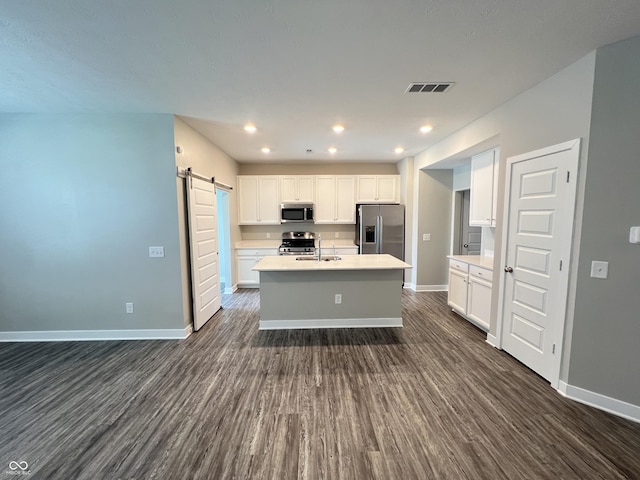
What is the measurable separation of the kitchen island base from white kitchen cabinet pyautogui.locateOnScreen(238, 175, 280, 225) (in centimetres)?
257

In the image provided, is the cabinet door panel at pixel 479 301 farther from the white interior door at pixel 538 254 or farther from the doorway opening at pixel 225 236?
the doorway opening at pixel 225 236

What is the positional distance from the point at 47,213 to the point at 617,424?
5818 millimetres

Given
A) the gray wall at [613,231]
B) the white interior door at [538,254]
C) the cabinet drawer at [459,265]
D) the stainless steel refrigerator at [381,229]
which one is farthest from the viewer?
the stainless steel refrigerator at [381,229]

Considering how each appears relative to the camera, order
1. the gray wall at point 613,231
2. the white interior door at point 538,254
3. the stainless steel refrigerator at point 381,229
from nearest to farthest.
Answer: the gray wall at point 613,231, the white interior door at point 538,254, the stainless steel refrigerator at point 381,229

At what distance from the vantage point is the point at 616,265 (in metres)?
1.92

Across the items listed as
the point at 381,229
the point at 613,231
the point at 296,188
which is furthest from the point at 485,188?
the point at 296,188

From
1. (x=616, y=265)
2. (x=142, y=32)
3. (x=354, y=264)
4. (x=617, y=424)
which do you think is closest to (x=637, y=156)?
(x=616, y=265)

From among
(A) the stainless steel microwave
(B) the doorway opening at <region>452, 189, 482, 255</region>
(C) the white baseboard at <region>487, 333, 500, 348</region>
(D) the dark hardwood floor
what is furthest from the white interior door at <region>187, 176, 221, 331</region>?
(B) the doorway opening at <region>452, 189, 482, 255</region>

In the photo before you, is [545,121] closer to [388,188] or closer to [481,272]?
[481,272]

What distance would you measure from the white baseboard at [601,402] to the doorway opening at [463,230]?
315 cm

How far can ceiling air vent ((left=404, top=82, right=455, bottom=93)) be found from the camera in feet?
7.66

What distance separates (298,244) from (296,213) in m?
0.70

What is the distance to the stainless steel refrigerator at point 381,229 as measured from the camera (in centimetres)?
539

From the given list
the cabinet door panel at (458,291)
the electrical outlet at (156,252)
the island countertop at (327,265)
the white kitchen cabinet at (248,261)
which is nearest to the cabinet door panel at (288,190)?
the white kitchen cabinet at (248,261)
